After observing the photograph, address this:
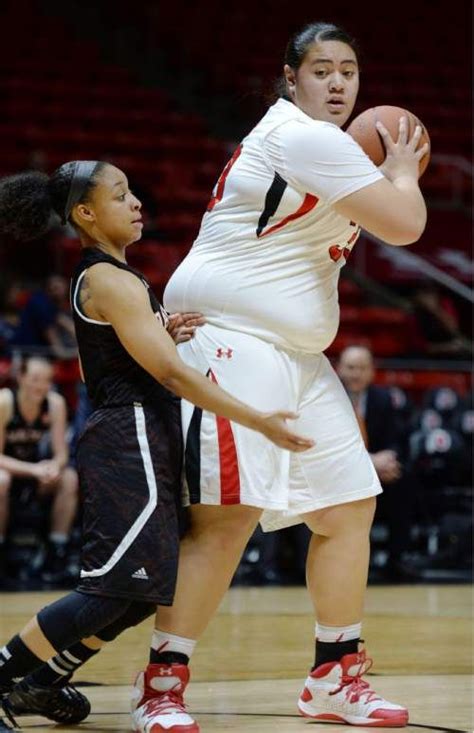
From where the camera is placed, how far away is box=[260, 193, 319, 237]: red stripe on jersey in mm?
3625

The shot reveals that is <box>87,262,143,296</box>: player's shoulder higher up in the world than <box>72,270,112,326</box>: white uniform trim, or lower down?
higher up

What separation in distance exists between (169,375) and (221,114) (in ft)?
37.0

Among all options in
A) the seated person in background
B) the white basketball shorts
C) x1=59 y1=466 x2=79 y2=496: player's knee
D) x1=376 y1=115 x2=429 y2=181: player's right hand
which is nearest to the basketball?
x1=376 y1=115 x2=429 y2=181: player's right hand

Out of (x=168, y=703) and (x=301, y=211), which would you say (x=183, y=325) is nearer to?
(x=301, y=211)

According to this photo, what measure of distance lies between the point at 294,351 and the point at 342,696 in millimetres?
932

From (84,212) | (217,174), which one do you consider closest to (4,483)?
(84,212)

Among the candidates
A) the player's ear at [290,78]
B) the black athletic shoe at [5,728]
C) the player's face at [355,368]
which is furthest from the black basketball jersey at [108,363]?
the player's face at [355,368]

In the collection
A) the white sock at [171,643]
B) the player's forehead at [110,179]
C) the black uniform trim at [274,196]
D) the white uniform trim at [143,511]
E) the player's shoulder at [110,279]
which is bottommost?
the white sock at [171,643]

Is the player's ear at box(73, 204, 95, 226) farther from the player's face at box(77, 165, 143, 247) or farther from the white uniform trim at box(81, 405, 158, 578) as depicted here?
the white uniform trim at box(81, 405, 158, 578)

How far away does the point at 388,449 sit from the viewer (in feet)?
26.8

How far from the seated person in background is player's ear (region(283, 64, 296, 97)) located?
4.25m

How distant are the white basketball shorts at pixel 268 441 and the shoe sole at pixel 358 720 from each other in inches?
20.2

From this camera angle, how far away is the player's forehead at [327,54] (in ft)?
12.1

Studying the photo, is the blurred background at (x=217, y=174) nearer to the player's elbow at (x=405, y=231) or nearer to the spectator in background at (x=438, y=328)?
the spectator in background at (x=438, y=328)
